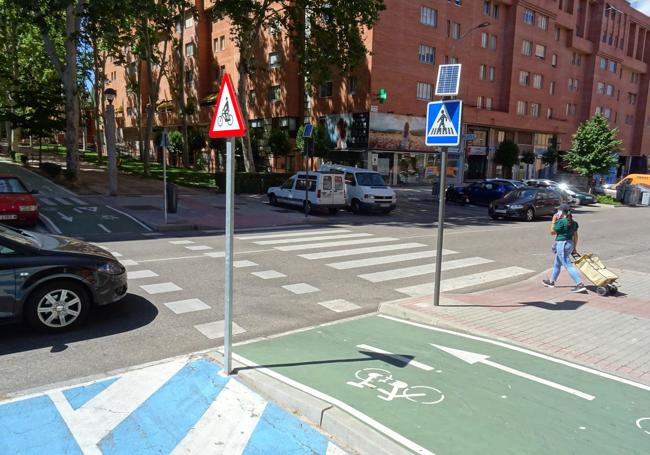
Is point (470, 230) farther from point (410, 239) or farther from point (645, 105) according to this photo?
point (645, 105)

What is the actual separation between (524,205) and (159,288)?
701 inches

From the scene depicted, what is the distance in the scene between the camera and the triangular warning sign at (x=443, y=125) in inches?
263

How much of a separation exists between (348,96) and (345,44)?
25.8ft

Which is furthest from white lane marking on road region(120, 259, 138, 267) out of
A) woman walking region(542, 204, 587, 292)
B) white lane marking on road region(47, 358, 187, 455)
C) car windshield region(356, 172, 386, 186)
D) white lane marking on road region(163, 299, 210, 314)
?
car windshield region(356, 172, 386, 186)

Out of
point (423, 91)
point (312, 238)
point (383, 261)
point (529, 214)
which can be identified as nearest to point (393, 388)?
point (383, 261)

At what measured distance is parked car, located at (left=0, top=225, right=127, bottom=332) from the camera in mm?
5586

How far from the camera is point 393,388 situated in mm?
4441

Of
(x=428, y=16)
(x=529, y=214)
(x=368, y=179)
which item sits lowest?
(x=529, y=214)

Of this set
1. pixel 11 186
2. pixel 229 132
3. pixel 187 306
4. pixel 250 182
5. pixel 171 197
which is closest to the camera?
pixel 229 132

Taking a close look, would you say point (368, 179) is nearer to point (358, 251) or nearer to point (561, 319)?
point (358, 251)

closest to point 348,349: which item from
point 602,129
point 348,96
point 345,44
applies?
point 345,44

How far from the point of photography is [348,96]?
3747 centimetres

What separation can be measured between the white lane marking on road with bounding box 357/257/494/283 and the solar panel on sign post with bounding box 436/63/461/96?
3.97m

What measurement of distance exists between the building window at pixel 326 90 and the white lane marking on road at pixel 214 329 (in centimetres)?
3489
